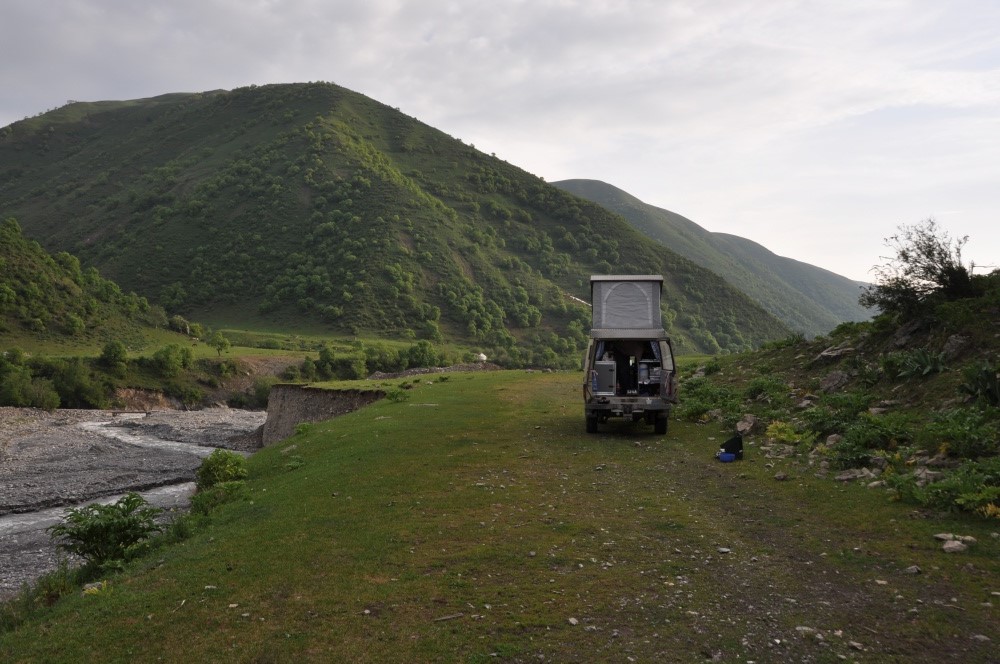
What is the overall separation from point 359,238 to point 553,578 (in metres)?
120

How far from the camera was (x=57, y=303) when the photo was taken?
81.0 meters

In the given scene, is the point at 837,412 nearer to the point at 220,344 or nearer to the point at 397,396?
the point at 397,396

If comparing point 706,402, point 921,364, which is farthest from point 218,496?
point 921,364

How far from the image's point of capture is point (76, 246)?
5413 inches

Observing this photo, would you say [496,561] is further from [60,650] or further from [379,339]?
[379,339]

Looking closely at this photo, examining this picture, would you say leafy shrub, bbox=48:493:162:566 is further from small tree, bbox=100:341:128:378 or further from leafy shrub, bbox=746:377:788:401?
small tree, bbox=100:341:128:378

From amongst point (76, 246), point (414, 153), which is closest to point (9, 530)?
point (76, 246)

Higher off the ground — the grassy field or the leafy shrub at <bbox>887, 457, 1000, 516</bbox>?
the leafy shrub at <bbox>887, 457, 1000, 516</bbox>

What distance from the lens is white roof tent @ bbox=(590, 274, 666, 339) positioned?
67.2 feet

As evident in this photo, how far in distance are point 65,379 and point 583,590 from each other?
69450mm

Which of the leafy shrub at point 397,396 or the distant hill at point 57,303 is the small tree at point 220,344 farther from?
the leafy shrub at point 397,396

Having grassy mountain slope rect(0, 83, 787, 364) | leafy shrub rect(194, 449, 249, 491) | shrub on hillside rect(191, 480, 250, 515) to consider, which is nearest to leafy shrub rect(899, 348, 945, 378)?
shrub on hillside rect(191, 480, 250, 515)

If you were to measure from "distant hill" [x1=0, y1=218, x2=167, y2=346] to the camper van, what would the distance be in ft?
254

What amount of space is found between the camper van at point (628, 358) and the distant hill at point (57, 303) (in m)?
77.3
